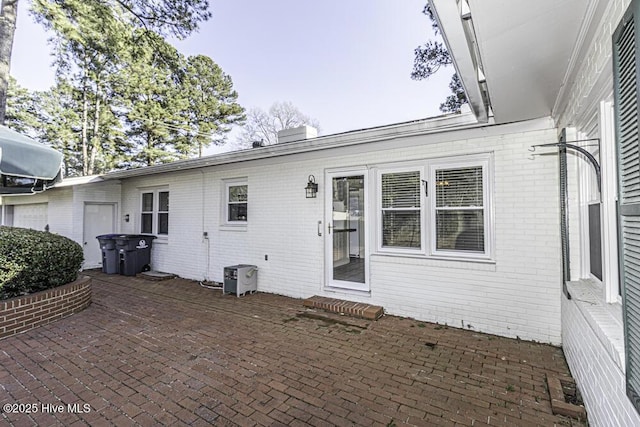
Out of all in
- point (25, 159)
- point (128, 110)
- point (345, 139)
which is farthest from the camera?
point (128, 110)

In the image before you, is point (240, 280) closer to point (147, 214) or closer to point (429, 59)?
point (147, 214)

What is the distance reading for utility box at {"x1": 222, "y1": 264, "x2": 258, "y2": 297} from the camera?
611 cm

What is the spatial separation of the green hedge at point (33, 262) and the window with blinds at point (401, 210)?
17.2 ft

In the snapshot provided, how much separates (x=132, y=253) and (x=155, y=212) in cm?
127

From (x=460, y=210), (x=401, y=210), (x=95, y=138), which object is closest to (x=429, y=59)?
(x=401, y=210)

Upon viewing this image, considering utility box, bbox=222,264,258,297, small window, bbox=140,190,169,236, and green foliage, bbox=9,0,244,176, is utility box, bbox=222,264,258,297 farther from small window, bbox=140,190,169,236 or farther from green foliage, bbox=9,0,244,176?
green foliage, bbox=9,0,244,176

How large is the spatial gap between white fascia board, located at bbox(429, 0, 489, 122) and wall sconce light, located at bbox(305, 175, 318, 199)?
3.08 m

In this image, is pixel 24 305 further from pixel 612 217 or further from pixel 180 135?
pixel 180 135

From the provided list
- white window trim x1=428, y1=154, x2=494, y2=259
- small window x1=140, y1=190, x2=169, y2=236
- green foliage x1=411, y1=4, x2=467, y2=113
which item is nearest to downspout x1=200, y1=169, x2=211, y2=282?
small window x1=140, y1=190, x2=169, y2=236

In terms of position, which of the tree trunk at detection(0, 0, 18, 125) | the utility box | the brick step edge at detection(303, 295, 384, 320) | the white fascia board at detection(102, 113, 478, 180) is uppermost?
the tree trunk at detection(0, 0, 18, 125)

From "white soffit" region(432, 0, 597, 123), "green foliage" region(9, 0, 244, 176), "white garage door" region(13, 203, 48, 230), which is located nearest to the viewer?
"white soffit" region(432, 0, 597, 123)

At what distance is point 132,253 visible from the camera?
805cm

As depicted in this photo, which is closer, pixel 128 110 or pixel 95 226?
pixel 95 226

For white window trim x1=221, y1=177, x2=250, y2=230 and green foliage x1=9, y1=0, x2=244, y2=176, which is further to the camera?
green foliage x1=9, y1=0, x2=244, y2=176
